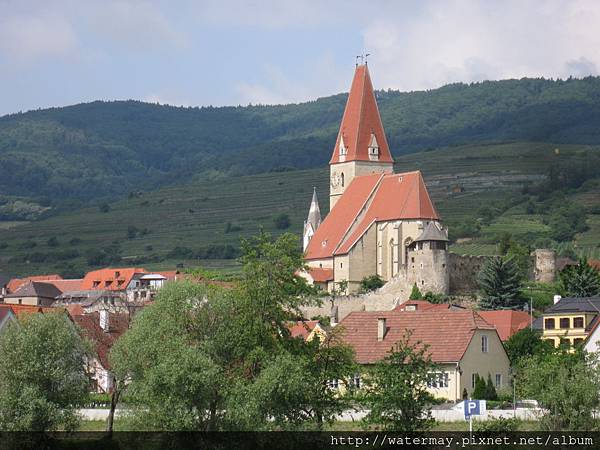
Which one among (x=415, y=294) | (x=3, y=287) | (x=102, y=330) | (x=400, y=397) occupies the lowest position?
(x=400, y=397)

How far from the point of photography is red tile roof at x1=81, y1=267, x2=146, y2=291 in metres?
124

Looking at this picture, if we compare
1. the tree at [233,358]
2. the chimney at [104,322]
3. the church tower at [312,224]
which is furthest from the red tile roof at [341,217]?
the tree at [233,358]

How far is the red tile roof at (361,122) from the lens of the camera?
111938 millimetres

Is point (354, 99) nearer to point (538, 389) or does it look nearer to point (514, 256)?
point (514, 256)

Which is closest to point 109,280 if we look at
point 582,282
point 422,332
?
point 582,282

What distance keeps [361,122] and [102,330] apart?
150 ft

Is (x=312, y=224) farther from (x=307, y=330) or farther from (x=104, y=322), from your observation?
(x=307, y=330)

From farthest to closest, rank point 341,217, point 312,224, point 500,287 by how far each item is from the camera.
A: point 312,224 → point 341,217 → point 500,287

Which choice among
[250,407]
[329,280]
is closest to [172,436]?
[250,407]

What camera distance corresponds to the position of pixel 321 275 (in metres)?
98.6

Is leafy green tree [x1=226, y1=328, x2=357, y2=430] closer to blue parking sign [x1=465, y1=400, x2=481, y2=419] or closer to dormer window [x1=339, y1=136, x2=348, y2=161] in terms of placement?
blue parking sign [x1=465, y1=400, x2=481, y2=419]

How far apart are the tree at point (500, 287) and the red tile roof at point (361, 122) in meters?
23.9

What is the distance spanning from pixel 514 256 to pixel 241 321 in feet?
173

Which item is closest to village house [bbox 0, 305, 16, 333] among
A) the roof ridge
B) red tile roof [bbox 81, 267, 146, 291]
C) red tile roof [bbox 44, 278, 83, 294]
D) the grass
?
the grass
